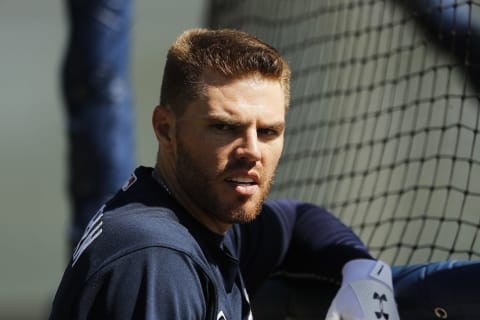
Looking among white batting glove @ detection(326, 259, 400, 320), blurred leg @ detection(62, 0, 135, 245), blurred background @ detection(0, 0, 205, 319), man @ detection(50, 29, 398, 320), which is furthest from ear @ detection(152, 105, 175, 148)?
blurred background @ detection(0, 0, 205, 319)

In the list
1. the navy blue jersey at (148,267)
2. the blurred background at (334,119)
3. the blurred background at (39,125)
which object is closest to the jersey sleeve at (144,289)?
the navy blue jersey at (148,267)

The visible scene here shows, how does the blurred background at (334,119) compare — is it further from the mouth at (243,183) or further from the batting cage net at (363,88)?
the mouth at (243,183)

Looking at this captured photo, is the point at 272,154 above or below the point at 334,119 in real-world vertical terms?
above

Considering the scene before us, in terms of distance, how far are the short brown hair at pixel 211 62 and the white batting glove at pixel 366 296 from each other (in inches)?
17.5

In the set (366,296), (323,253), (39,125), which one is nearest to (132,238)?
(366,296)

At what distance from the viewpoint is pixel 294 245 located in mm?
2557

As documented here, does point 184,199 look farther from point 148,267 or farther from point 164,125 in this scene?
point 148,267

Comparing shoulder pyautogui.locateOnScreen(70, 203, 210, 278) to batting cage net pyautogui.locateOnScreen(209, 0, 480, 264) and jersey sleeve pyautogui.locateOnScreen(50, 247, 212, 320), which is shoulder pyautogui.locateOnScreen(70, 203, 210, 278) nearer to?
jersey sleeve pyautogui.locateOnScreen(50, 247, 212, 320)

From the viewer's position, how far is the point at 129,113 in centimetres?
332

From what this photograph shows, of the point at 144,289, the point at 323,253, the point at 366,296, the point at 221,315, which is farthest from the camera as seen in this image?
the point at 323,253

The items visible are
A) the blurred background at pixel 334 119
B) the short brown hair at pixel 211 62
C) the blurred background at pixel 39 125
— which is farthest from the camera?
the blurred background at pixel 39 125

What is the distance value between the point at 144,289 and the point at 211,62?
1.60 ft

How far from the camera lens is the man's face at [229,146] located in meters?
2.06

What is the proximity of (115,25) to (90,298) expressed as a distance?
4.54 ft
